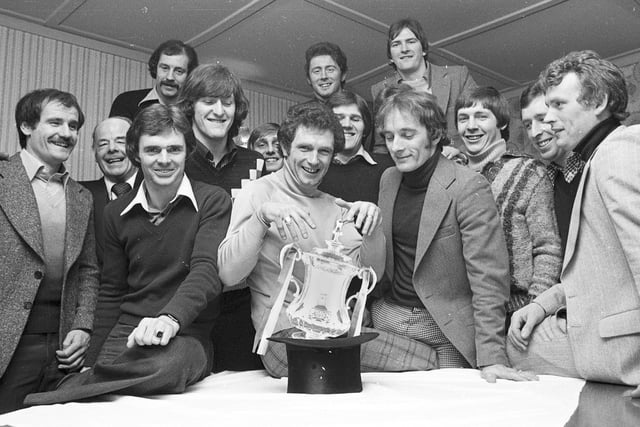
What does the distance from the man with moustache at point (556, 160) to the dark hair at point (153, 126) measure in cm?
130

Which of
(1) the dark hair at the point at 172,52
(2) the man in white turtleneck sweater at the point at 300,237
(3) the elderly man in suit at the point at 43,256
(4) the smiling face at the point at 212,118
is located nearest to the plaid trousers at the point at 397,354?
(2) the man in white turtleneck sweater at the point at 300,237

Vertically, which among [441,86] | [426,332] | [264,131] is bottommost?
[426,332]

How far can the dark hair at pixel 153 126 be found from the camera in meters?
2.23

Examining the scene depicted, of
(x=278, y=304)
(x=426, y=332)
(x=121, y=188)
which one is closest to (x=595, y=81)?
(x=426, y=332)

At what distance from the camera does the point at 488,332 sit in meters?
2.04

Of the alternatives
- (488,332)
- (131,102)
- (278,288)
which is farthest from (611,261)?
(131,102)

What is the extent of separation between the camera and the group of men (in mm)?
1833

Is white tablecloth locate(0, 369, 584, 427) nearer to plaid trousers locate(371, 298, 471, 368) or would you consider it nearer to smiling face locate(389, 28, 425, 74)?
plaid trousers locate(371, 298, 471, 368)

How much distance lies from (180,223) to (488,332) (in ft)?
3.44

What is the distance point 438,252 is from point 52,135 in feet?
5.02

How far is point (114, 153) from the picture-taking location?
2918mm

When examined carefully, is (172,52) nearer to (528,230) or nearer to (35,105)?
(35,105)

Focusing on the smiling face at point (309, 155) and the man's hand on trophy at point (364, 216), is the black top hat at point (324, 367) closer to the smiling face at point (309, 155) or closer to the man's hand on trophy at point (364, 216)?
the man's hand on trophy at point (364, 216)

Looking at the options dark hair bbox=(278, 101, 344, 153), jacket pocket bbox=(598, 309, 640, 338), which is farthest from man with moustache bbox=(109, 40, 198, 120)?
jacket pocket bbox=(598, 309, 640, 338)
